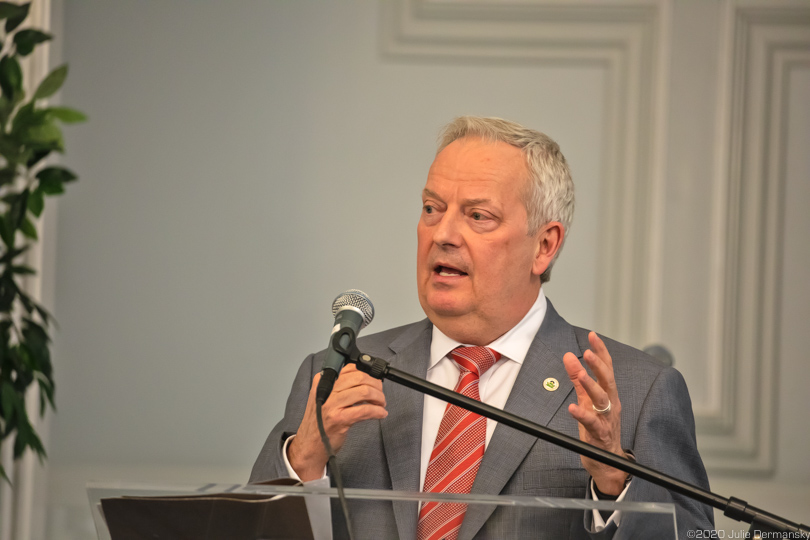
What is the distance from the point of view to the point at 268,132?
324 cm

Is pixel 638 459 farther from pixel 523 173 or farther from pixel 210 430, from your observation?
pixel 210 430

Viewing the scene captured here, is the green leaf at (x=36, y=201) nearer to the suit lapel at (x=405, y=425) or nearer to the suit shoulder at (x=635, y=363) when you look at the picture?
the suit lapel at (x=405, y=425)

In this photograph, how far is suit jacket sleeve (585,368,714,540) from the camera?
150cm

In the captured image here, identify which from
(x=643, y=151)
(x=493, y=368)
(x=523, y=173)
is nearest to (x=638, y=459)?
(x=493, y=368)

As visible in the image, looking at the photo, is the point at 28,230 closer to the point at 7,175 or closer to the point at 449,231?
the point at 7,175

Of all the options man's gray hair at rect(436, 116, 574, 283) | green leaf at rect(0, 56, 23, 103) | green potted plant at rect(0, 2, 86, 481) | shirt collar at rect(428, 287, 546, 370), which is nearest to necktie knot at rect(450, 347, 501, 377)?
shirt collar at rect(428, 287, 546, 370)

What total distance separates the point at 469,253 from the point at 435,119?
154 cm

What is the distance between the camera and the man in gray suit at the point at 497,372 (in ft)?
5.01

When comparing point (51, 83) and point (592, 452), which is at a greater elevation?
point (51, 83)

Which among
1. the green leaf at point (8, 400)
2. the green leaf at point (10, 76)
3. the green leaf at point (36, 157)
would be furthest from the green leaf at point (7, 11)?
the green leaf at point (8, 400)

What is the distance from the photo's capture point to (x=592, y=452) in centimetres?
115

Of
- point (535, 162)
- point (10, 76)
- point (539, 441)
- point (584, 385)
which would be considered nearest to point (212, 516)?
point (584, 385)

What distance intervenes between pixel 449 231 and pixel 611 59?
175 cm

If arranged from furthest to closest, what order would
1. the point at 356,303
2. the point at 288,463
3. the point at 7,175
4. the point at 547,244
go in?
the point at 7,175 < the point at 547,244 < the point at 288,463 < the point at 356,303
